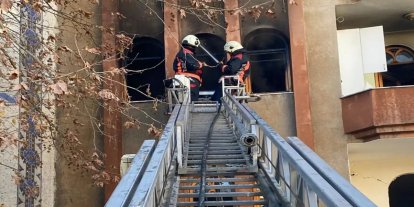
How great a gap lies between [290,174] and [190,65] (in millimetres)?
5701

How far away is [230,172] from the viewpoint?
5.60 meters

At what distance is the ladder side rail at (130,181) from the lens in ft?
9.74

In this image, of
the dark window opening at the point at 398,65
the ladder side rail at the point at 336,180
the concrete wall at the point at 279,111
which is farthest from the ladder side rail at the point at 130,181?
the dark window opening at the point at 398,65

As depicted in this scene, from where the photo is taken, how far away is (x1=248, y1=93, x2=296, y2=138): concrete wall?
1034 centimetres

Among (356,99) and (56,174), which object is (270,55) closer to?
(356,99)

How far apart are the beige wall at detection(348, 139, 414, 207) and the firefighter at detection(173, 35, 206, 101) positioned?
12.8ft

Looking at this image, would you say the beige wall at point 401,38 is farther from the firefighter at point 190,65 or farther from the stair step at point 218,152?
the stair step at point 218,152

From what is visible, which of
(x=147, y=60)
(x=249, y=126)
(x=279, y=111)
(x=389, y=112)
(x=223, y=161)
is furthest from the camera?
(x=147, y=60)

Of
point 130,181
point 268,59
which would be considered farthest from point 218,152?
point 268,59

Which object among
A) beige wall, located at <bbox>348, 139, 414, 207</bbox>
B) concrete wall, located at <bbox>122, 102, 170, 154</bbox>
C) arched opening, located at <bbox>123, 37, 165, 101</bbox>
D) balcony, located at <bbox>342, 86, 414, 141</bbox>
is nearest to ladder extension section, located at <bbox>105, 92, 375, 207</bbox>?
concrete wall, located at <bbox>122, 102, 170, 154</bbox>

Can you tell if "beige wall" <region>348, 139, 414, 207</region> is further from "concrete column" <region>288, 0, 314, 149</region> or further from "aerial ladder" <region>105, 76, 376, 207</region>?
"aerial ladder" <region>105, 76, 376, 207</region>

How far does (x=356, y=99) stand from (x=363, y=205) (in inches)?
295

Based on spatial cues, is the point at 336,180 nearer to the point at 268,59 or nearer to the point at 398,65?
the point at 268,59

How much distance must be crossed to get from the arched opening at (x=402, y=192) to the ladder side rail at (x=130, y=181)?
390 inches
